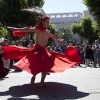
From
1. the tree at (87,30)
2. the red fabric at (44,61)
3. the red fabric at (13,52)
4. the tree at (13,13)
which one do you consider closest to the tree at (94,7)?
the tree at (13,13)

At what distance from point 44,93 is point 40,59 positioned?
94 cm

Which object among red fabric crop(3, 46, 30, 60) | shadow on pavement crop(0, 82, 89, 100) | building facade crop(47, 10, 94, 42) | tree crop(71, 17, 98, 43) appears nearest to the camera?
shadow on pavement crop(0, 82, 89, 100)

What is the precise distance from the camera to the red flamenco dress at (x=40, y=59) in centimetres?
592

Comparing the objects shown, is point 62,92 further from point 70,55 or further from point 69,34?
point 69,34

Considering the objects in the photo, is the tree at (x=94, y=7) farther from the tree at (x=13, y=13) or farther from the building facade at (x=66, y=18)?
the building facade at (x=66, y=18)

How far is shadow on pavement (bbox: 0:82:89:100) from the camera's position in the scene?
532 centimetres

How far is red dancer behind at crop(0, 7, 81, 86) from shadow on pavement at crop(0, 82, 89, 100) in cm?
49

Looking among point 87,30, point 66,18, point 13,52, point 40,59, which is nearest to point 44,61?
point 40,59

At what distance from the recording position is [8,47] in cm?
679

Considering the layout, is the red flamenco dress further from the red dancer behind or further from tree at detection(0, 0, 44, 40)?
tree at detection(0, 0, 44, 40)

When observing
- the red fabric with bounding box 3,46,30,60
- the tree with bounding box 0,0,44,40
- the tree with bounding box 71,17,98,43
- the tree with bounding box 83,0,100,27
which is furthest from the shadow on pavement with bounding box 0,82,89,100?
the tree with bounding box 71,17,98,43

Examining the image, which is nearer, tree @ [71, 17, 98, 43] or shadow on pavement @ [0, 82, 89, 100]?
shadow on pavement @ [0, 82, 89, 100]

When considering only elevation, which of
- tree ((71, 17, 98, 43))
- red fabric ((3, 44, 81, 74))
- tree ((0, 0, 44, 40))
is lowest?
tree ((71, 17, 98, 43))

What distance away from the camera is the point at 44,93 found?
5.78m
